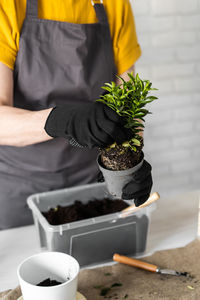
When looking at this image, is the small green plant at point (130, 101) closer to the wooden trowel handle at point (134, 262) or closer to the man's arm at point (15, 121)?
the man's arm at point (15, 121)

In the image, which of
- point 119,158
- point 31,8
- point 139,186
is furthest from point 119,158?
point 31,8

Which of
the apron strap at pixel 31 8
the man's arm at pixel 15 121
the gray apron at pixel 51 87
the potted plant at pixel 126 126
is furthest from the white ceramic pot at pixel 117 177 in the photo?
the apron strap at pixel 31 8

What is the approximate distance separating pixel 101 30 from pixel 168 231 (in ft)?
2.67

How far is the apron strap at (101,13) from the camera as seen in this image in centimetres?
146

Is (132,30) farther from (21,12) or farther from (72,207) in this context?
(72,207)

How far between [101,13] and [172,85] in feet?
3.70

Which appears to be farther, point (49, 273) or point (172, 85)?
point (172, 85)

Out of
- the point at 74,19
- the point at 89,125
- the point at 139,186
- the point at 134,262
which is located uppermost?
the point at 74,19

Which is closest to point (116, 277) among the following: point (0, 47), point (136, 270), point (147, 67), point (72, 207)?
point (136, 270)

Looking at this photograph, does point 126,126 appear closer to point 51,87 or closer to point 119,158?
point 119,158

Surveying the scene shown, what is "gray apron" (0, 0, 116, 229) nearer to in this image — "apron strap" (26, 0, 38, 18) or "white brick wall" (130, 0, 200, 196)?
"apron strap" (26, 0, 38, 18)

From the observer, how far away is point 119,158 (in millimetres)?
875

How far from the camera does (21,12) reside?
1.35 metres

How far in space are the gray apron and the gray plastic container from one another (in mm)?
259
